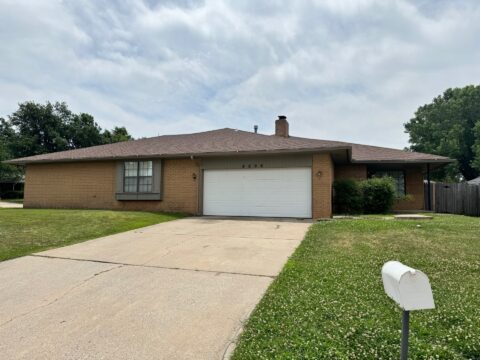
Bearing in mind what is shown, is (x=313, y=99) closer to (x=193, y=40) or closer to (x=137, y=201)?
(x=193, y=40)

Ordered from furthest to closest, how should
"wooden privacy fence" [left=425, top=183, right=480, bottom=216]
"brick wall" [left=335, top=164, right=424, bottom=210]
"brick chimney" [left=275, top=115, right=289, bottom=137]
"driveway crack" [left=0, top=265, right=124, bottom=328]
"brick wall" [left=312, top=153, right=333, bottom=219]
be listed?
"brick chimney" [left=275, top=115, right=289, bottom=137] → "brick wall" [left=335, top=164, right=424, bottom=210] → "wooden privacy fence" [left=425, top=183, right=480, bottom=216] → "brick wall" [left=312, top=153, right=333, bottom=219] → "driveway crack" [left=0, top=265, right=124, bottom=328]

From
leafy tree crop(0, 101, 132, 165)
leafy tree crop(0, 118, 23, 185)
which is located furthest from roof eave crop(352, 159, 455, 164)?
leafy tree crop(0, 101, 132, 165)

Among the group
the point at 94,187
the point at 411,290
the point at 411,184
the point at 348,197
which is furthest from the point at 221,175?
the point at 411,290

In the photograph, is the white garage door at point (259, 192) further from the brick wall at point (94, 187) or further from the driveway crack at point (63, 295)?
the driveway crack at point (63, 295)

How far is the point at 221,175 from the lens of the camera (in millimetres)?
12922

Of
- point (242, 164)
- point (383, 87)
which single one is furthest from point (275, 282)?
point (383, 87)

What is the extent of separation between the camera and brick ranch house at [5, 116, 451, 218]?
11781 mm

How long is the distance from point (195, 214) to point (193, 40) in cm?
681

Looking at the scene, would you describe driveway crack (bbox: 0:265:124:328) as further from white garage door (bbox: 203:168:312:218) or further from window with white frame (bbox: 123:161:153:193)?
window with white frame (bbox: 123:161:153:193)

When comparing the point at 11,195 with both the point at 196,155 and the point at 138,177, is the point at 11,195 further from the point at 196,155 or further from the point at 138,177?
the point at 196,155

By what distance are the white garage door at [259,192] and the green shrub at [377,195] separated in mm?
3146

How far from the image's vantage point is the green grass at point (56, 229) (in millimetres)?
6807

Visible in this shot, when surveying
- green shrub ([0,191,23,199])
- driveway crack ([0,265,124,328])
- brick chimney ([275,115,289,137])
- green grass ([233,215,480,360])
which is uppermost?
brick chimney ([275,115,289,137])

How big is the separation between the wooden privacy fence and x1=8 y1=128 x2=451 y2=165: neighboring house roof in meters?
2.05
